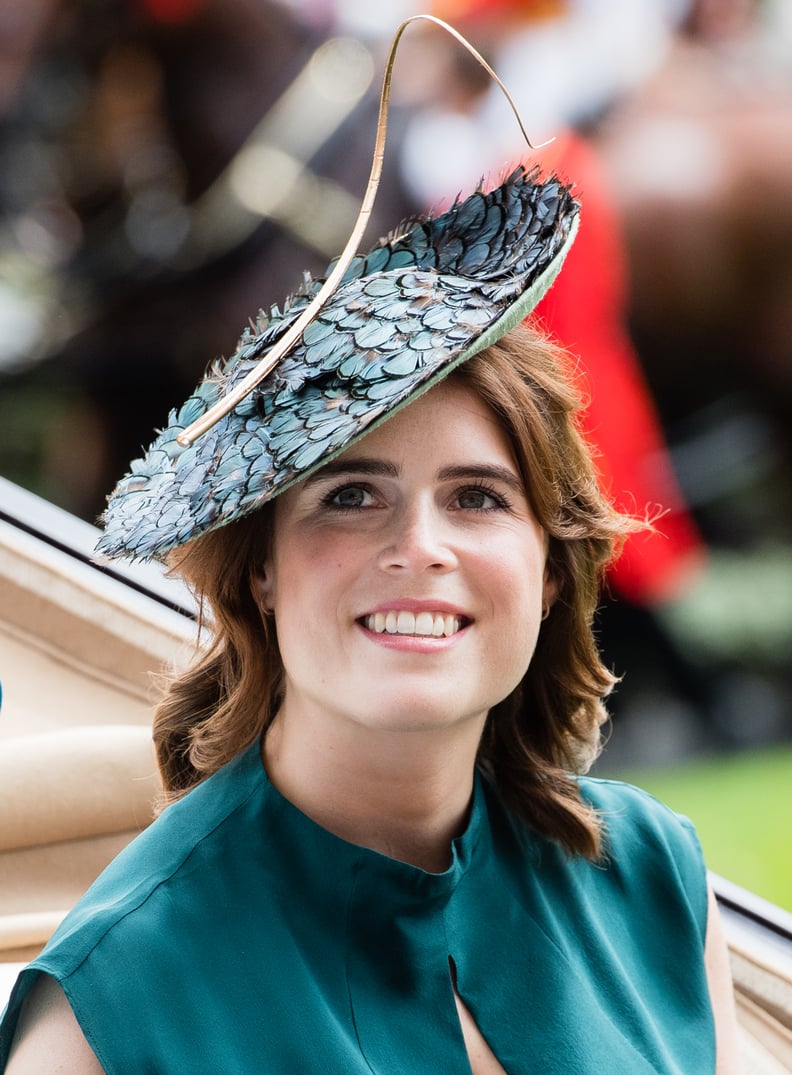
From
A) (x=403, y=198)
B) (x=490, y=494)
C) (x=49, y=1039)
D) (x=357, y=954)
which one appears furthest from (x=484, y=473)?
(x=403, y=198)

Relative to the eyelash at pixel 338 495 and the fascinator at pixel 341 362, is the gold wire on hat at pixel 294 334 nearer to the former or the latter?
the fascinator at pixel 341 362

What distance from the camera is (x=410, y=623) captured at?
1.01 metres

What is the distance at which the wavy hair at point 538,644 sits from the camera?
114 cm

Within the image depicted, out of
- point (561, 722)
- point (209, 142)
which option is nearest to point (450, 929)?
point (561, 722)

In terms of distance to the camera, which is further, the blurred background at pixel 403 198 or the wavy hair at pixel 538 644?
the blurred background at pixel 403 198

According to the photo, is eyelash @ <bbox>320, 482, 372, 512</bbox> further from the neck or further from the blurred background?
the blurred background

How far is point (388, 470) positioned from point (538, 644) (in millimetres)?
386

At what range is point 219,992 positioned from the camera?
1.01 metres

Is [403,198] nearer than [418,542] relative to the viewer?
No

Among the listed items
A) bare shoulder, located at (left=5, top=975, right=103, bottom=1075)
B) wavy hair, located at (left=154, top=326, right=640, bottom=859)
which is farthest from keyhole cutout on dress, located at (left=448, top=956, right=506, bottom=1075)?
bare shoulder, located at (left=5, top=975, right=103, bottom=1075)

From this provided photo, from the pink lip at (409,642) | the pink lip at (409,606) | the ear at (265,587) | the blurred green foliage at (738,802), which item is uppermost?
the ear at (265,587)

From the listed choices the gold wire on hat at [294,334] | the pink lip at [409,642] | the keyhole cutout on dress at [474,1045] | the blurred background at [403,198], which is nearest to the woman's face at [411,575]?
the pink lip at [409,642]

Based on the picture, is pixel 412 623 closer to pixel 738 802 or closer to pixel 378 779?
pixel 378 779

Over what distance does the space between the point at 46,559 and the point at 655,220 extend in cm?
218
